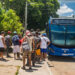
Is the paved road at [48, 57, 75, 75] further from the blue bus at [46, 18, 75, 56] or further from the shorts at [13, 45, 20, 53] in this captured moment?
the shorts at [13, 45, 20, 53]

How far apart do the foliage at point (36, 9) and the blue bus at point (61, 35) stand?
69.4ft

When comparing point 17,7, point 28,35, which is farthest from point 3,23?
point 17,7

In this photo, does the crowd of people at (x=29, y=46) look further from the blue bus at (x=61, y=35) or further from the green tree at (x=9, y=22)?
the green tree at (x=9, y=22)

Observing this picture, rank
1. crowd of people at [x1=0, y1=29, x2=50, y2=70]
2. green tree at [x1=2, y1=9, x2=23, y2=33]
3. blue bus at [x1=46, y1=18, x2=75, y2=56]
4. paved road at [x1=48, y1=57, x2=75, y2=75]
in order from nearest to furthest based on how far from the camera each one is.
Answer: crowd of people at [x1=0, y1=29, x2=50, y2=70] < paved road at [x1=48, y1=57, x2=75, y2=75] < blue bus at [x1=46, y1=18, x2=75, y2=56] < green tree at [x1=2, y1=9, x2=23, y2=33]

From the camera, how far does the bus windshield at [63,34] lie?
40.2 ft

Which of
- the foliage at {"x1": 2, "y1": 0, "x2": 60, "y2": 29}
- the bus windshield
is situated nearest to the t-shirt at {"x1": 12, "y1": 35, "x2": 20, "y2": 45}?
the bus windshield

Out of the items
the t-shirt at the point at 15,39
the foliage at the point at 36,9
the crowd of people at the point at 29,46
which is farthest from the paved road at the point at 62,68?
the foliage at the point at 36,9

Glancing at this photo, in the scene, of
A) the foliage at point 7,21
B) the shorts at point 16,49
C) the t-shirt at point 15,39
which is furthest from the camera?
the foliage at point 7,21

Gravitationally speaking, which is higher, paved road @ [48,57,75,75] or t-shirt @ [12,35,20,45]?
t-shirt @ [12,35,20,45]

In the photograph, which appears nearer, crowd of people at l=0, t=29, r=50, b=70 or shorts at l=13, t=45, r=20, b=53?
crowd of people at l=0, t=29, r=50, b=70

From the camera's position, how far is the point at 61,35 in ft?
40.5

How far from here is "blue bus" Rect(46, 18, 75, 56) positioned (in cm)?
1220

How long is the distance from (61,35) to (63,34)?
0.47 ft

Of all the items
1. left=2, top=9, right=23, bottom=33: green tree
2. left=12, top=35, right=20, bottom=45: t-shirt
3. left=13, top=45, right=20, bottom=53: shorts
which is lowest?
left=13, top=45, right=20, bottom=53: shorts
